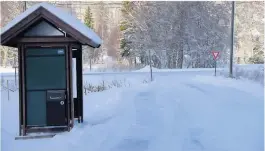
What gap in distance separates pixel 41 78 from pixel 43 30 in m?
1.11

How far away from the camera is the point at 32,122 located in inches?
330

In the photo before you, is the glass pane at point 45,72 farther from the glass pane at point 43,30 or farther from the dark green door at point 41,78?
the glass pane at point 43,30

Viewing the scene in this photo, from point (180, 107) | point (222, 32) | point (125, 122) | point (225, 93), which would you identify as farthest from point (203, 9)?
point (125, 122)

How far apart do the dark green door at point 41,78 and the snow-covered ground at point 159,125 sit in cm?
69

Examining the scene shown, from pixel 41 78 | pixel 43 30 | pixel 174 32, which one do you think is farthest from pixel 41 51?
pixel 174 32

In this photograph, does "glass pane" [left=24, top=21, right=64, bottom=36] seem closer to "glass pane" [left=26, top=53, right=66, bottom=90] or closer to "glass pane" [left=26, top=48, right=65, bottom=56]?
"glass pane" [left=26, top=48, right=65, bottom=56]

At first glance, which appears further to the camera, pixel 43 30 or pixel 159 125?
pixel 159 125

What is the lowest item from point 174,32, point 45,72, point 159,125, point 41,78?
point 159,125

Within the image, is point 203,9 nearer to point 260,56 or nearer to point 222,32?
point 222,32

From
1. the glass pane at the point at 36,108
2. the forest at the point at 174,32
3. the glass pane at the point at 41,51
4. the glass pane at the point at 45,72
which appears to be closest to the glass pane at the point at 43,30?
the glass pane at the point at 41,51

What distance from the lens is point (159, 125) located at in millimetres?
9102

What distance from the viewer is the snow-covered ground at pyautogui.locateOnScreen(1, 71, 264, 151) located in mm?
7219

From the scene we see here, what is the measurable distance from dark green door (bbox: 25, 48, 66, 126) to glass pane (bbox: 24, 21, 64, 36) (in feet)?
1.13

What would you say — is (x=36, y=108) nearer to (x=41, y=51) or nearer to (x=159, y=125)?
(x=41, y=51)
